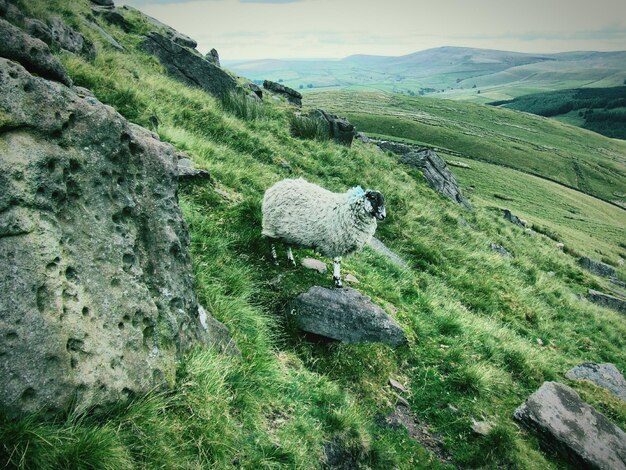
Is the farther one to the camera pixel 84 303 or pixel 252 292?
pixel 252 292

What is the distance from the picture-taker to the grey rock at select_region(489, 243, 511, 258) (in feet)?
71.6

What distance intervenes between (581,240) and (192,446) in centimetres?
5907

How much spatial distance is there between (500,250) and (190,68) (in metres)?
21.0

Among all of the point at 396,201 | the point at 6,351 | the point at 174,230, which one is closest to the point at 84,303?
the point at 6,351

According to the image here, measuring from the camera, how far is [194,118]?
16.0 m

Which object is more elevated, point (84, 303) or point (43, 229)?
point (43, 229)

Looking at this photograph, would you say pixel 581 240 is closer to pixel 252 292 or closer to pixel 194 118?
pixel 194 118

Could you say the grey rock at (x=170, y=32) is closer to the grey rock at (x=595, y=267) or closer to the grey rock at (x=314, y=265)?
the grey rock at (x=314, y=265)

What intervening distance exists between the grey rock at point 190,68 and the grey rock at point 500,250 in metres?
17.3

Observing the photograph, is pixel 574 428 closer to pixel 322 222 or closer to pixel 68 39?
pixel 322 222

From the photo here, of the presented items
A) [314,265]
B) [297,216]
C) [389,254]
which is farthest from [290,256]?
[389,254]

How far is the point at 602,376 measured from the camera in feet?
35.6

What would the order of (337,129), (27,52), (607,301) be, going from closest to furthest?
(27,52), (607,301), (337,129)

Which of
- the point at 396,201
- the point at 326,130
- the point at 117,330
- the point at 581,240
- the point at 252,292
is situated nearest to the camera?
the point at 117,330
